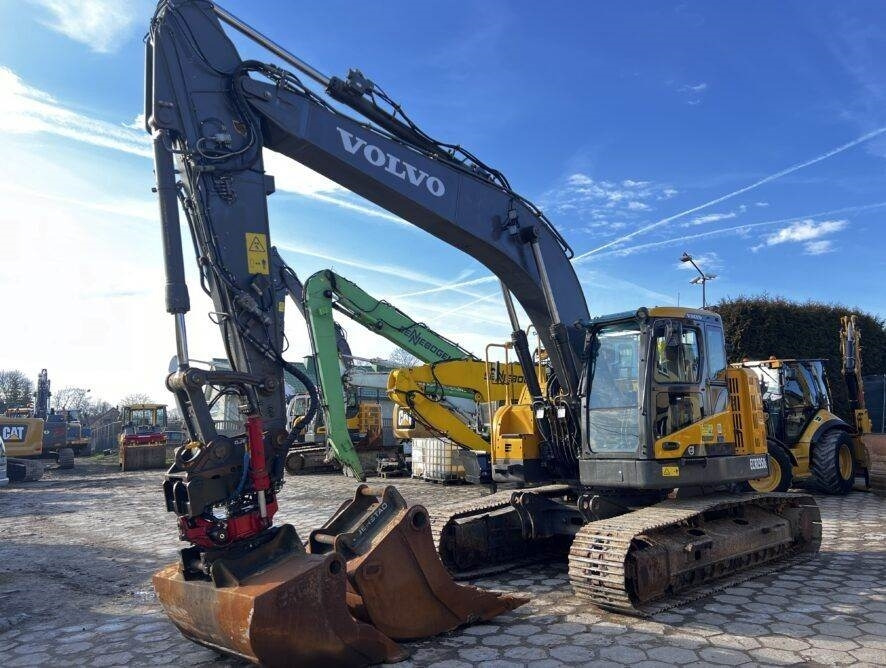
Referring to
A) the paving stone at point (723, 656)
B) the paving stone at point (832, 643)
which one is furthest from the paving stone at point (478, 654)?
the paving stone at point (832, 643)

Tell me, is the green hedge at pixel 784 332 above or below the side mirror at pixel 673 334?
above

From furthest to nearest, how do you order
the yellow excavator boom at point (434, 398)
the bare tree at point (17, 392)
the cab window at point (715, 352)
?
the bare tree at point (17, 392) < the yellow excavator boom at point (434, 398) < the cab window at point (715, 352)

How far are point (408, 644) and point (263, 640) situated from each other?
1.31 metres

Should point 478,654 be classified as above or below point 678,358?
below

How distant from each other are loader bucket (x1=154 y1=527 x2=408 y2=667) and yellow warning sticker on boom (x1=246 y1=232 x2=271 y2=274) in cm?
206

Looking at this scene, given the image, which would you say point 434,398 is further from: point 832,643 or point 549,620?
point 832,643

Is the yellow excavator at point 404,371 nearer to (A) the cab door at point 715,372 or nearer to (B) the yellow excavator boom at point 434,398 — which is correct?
(B) the yellow excavator boom at point 434,398

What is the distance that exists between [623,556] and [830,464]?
27.3 feet

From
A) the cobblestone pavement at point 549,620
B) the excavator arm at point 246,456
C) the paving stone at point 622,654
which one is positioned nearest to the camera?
the excavator arm at point 246,456

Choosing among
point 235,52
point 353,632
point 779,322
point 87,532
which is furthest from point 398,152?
point 779,322

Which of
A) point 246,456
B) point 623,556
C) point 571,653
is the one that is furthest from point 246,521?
point 623,556

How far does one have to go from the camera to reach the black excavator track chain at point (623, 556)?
559cm

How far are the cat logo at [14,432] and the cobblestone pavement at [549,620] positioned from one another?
16055mm

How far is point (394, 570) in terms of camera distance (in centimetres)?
494
